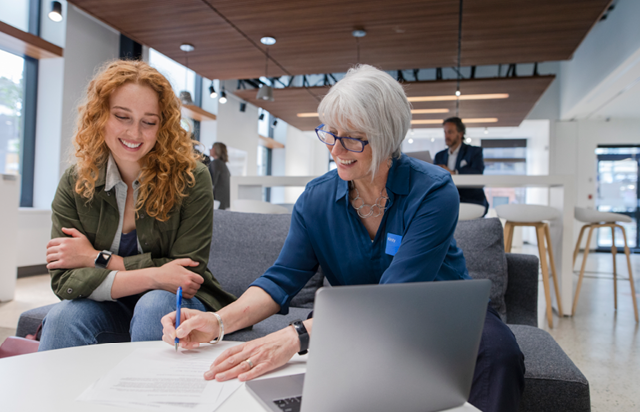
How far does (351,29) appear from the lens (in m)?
4.88

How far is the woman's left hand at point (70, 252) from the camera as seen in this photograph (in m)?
1.24

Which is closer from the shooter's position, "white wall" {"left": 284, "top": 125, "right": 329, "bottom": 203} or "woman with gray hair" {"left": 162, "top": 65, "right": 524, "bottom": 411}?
"woman with gray hair" {"left": 162, "top": 65, "right": 524, "bottom": 411}

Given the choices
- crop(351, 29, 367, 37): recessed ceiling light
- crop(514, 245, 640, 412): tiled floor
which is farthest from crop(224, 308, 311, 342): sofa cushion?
crop(351, 29, 367, 37): recessed ceiling light

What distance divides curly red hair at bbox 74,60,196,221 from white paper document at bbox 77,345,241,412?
22.8 inches

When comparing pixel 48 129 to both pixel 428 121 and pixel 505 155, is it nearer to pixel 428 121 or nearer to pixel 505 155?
pixel 428 121

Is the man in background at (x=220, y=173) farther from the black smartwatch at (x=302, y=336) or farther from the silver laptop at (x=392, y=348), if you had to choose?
the silver laptop at (x=392, y=348)

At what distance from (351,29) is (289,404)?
4782 mm

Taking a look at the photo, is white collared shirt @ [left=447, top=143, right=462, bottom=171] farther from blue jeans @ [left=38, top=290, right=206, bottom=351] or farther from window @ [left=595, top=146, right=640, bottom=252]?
window @ [left=595, top=146, right=640, bottom=252]

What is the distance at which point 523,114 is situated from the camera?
8250 mm

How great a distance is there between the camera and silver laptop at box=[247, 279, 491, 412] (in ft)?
1.81

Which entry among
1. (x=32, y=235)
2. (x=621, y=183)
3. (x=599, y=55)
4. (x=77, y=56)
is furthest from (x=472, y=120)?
(x=32, y=235)

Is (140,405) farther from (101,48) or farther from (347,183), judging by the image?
(101,48)

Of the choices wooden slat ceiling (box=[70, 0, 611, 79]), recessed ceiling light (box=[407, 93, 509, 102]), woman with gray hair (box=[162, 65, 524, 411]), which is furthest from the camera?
recessed ceiling light (box=[407, 93, 509, 102])

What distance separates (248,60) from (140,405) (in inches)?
230
